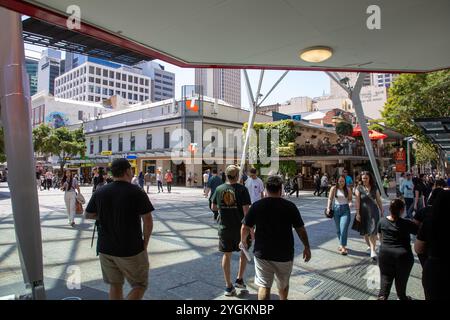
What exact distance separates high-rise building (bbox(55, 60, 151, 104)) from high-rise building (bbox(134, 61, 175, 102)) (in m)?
10.7

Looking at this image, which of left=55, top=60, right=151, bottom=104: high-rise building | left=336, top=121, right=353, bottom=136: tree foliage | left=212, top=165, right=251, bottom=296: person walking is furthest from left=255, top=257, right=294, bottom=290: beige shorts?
left=55, top=60, right=151, bottom=104: high-rise building

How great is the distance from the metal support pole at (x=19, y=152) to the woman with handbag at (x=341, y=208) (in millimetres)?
5100

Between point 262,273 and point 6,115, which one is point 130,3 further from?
point 262,273

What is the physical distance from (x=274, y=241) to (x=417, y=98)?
73.4 feet

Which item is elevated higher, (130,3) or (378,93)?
(378,93)

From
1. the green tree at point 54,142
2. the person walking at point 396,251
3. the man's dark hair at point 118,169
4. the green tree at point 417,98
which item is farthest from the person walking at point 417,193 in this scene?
the green tree at point 54,142

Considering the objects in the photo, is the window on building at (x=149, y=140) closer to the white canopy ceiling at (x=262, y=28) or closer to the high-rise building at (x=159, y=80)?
the white canopy ceiling at (x=262, y=28)

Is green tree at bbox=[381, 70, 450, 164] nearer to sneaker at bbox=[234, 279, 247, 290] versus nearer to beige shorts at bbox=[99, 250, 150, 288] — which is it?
sneaker at bbox=[234, 279, 247, 290]

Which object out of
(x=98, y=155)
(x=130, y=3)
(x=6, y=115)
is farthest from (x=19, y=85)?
(x=98, y=155)

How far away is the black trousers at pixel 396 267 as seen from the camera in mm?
3738

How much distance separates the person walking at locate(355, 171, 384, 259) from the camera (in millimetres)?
6113

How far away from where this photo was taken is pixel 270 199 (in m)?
3.45
